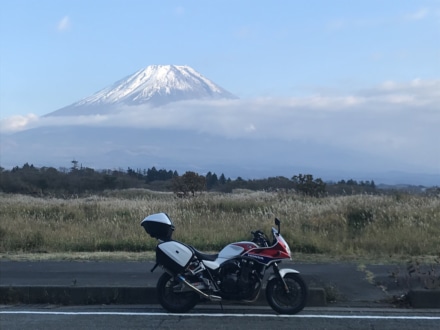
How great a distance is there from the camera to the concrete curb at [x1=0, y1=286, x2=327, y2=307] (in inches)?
336

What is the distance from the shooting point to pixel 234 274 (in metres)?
7.68

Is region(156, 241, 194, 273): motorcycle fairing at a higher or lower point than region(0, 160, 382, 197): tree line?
lower

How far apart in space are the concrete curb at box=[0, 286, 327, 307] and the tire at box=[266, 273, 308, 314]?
68 centimetres

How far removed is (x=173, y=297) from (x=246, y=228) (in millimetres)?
7245

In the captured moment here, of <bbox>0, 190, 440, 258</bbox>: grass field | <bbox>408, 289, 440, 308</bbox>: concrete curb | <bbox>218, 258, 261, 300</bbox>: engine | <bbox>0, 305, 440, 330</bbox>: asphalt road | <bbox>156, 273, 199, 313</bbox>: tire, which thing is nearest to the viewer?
<bbox>0, 305, 440, 330</bbox>: asphalt road

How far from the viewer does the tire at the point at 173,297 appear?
7.79 m

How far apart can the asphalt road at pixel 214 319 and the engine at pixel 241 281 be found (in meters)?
0.26

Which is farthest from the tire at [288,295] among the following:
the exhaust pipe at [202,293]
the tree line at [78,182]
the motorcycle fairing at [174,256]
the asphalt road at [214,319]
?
the tree line at [78,182]

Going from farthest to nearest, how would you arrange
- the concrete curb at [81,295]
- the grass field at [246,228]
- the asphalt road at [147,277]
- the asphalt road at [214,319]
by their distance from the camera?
1. the grass field at [246,228]
2. the asphalt road at [147,277]
3. the concrete curb at [81,295]
4. the asphalt road at [214,319]

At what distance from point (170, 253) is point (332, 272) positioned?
360 centimetres

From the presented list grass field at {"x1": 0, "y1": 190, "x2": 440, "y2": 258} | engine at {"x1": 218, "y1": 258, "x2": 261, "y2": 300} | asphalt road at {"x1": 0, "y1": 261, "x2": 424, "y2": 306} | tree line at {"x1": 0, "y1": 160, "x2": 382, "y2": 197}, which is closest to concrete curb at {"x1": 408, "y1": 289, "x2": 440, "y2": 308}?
asphalt road at {"x1": 0, "y1": 261, "x2": 424, "y2": 306}

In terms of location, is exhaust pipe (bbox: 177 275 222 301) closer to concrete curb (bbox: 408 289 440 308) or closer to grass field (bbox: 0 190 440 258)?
concrete curb (bbox: 408 289 440 308)

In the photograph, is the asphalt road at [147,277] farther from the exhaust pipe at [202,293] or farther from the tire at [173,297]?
the exhaust pipe at [202,293]

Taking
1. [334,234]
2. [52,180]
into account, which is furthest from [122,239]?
[52,180]
